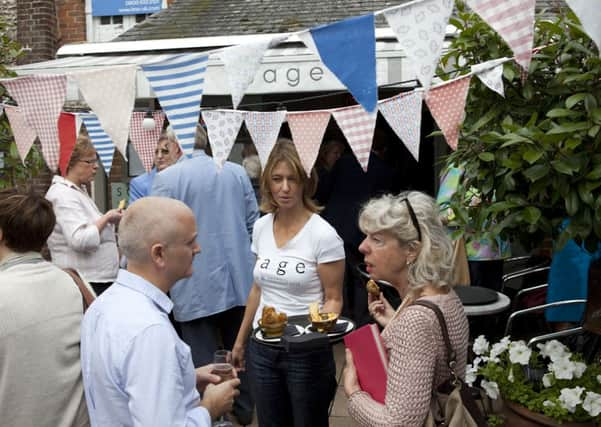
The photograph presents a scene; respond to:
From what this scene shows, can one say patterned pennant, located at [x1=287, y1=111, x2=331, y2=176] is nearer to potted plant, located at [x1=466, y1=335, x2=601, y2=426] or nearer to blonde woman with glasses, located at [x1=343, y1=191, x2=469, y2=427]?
blonde woman with glasses, located at [x1=343, y1=191, x2=469, y2=427]

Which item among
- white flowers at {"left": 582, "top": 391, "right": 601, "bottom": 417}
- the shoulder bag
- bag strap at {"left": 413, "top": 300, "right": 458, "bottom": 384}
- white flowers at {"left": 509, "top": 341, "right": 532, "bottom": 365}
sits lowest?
white flowers at {"left": 582, "top": 391, "right": 601, "bottom": 417}

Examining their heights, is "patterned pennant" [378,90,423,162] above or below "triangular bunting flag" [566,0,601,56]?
below

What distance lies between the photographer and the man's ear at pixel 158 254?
72.7 inches

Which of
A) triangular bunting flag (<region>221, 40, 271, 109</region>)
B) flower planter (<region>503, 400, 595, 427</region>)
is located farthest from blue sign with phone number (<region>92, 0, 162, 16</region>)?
flower planter (<region>503, 400, 595, 427</region>)

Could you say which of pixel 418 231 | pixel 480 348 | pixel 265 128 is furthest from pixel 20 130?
pixel 480 348

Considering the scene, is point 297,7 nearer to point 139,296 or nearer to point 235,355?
point 235,355

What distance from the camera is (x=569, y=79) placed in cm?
228

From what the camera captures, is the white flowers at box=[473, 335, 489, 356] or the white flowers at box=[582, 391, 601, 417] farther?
the white flowers at box=[473, 335, 489, 356]

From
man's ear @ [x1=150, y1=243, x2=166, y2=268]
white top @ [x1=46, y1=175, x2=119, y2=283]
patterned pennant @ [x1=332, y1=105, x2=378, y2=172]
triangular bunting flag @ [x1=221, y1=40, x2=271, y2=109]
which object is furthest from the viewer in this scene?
white top @ [x1=46, y1=175, x2=119, y2=283]

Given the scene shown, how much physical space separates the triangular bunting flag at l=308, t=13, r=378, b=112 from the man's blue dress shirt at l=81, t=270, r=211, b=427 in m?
1.43

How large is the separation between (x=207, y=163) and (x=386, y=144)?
373 cm

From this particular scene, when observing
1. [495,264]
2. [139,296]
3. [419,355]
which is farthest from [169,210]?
[495,264]

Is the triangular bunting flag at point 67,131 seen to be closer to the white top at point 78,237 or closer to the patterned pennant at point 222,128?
the white top at point 78,237

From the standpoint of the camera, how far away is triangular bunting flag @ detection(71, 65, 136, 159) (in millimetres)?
3596
